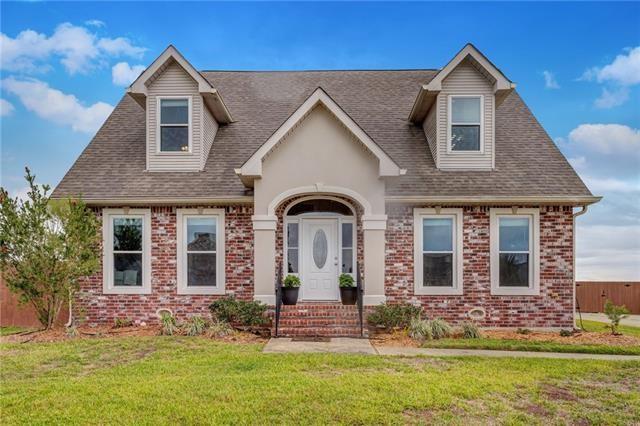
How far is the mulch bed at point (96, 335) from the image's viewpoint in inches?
392

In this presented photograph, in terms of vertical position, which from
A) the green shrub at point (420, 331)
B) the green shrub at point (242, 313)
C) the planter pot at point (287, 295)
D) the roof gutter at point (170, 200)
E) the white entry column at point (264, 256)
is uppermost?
the roof gutter at point (170, 200)

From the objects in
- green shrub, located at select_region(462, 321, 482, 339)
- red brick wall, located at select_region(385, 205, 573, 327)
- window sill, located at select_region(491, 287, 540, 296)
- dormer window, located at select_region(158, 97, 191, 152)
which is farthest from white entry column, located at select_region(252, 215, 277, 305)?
window sill, located at select_region(491, 287, 540, 296)

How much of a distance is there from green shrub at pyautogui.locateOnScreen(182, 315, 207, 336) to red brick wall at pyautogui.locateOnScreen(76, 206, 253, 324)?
49.4 inches

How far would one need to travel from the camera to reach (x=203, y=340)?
9.60 meters

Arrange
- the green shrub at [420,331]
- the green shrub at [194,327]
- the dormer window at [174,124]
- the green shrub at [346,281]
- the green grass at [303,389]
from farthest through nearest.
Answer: the dormer window at [174,124], the green shrub at [346,281], the green shrub at [194,327], the green shrub at [420,331], the green grass at [303,389]

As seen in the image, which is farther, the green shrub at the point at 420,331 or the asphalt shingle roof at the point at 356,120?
the asphalt shingle roof at the point at 356,120

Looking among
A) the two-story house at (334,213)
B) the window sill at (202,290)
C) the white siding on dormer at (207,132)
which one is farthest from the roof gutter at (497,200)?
the white siding on dormer at (207,132)

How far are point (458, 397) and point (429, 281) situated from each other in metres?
6.11

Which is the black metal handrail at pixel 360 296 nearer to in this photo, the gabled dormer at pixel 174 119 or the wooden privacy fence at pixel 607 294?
the gabled dormer at pixel 174 119

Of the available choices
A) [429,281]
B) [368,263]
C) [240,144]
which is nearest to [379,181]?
[368,263]

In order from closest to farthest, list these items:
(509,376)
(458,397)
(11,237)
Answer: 1. (458,397)
2. (509,376)
3. (11,237)

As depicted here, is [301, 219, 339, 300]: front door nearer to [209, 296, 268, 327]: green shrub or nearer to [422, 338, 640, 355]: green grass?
[209, 296, 268, 327]: green shrub

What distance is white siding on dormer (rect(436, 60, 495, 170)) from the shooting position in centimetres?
1249

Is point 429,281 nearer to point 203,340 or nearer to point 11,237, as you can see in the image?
point 203,340
